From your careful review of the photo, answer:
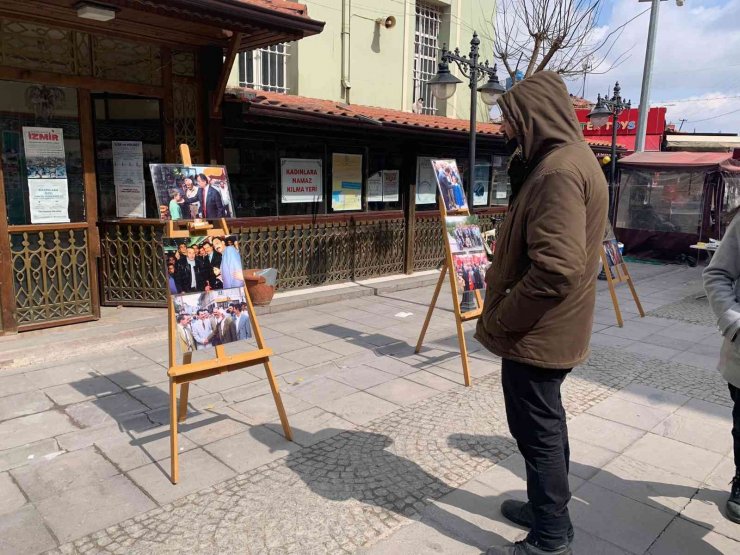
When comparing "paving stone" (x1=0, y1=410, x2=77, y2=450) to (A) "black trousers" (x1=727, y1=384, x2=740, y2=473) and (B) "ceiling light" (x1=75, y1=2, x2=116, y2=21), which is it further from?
(A) "black trousers" (x1=727, y1=384, x2=740, y2=473)

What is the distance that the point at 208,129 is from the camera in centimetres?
688

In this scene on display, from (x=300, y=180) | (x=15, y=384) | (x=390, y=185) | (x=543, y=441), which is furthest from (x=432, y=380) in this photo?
(x=390, y=185)

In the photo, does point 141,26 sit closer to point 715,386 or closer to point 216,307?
point 216,307

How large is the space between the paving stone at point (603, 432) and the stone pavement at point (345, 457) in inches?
0.7

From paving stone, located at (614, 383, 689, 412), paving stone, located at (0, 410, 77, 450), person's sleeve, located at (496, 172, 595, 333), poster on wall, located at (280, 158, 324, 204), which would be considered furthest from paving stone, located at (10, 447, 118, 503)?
poster on wall, located at (280, 158, 324, 204)

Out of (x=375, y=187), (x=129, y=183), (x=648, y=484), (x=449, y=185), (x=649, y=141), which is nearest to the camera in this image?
(x=648, y=484)

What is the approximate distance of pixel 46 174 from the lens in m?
5.78

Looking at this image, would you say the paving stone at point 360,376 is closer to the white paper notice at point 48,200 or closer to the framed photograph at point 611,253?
the white paper notice at point 48,200

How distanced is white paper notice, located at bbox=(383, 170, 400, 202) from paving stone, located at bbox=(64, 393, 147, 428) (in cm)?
593

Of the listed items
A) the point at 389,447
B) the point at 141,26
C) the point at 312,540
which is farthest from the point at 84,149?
the point at 312,540

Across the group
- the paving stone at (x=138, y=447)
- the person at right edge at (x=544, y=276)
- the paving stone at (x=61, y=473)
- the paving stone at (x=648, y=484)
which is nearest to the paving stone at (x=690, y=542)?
the paving stone at (x=648, y=484)

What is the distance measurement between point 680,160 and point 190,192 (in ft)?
41.1

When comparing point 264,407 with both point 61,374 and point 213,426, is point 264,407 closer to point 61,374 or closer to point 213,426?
point 213,426

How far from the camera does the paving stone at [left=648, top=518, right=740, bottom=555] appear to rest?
2.68 meters
